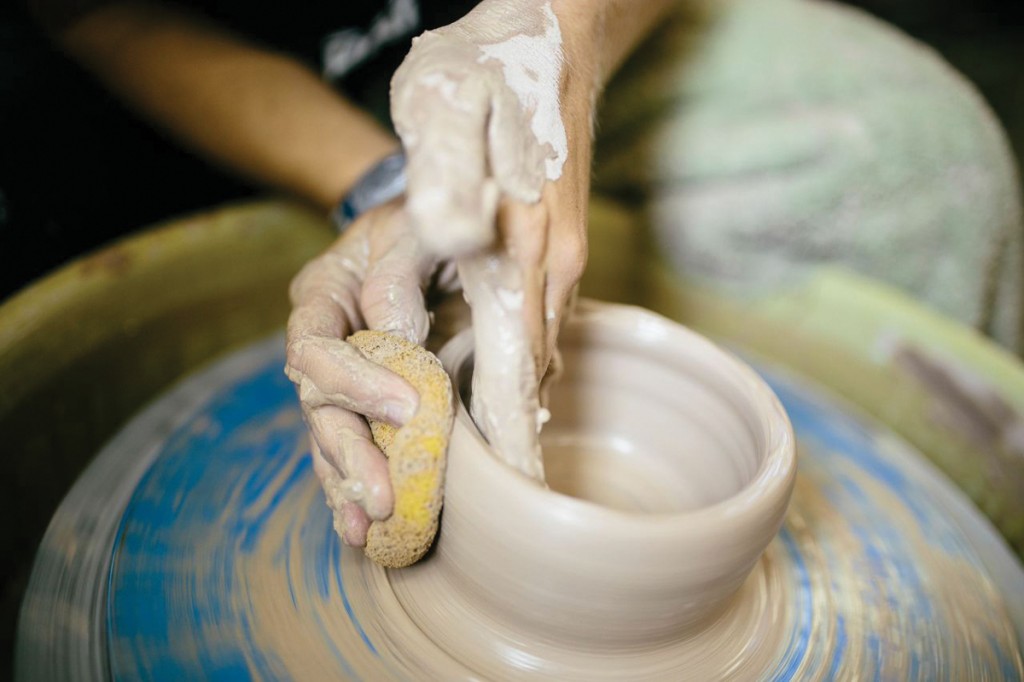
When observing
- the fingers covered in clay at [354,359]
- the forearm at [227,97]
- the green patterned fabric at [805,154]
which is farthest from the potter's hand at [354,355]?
the green patterned fabric at [805,154]

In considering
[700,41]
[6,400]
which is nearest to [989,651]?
[700,41]

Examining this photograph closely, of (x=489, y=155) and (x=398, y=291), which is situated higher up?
(x=489, y=155)

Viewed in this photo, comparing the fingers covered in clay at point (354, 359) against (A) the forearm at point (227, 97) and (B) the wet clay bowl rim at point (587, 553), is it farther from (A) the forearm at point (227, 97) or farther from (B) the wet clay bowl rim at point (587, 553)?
(A) the forearm at point (227, 97)

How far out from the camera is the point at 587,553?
71cm

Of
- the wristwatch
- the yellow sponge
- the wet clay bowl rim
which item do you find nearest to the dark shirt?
the wristwatch

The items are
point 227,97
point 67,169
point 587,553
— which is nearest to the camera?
point 587,553

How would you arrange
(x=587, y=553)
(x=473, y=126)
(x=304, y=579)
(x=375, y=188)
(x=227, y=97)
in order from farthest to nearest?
(x=227, y=97) < (x=375, y=188) < (x=304, y=579) < (x=587, y=553) < (x=473, y=126)

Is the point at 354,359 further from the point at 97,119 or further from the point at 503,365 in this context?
the point at 97,119

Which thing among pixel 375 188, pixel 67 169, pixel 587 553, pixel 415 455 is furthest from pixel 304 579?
pixel 67 169

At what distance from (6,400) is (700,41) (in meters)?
1.34

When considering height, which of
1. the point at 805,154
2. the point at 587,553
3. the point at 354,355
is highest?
the point at 354,355

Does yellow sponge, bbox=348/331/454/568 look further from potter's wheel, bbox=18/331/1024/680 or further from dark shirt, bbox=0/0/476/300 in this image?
dark shirt, bbox=0/0/476/300

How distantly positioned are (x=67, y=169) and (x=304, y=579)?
3.61 feet

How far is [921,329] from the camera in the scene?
1350mm
